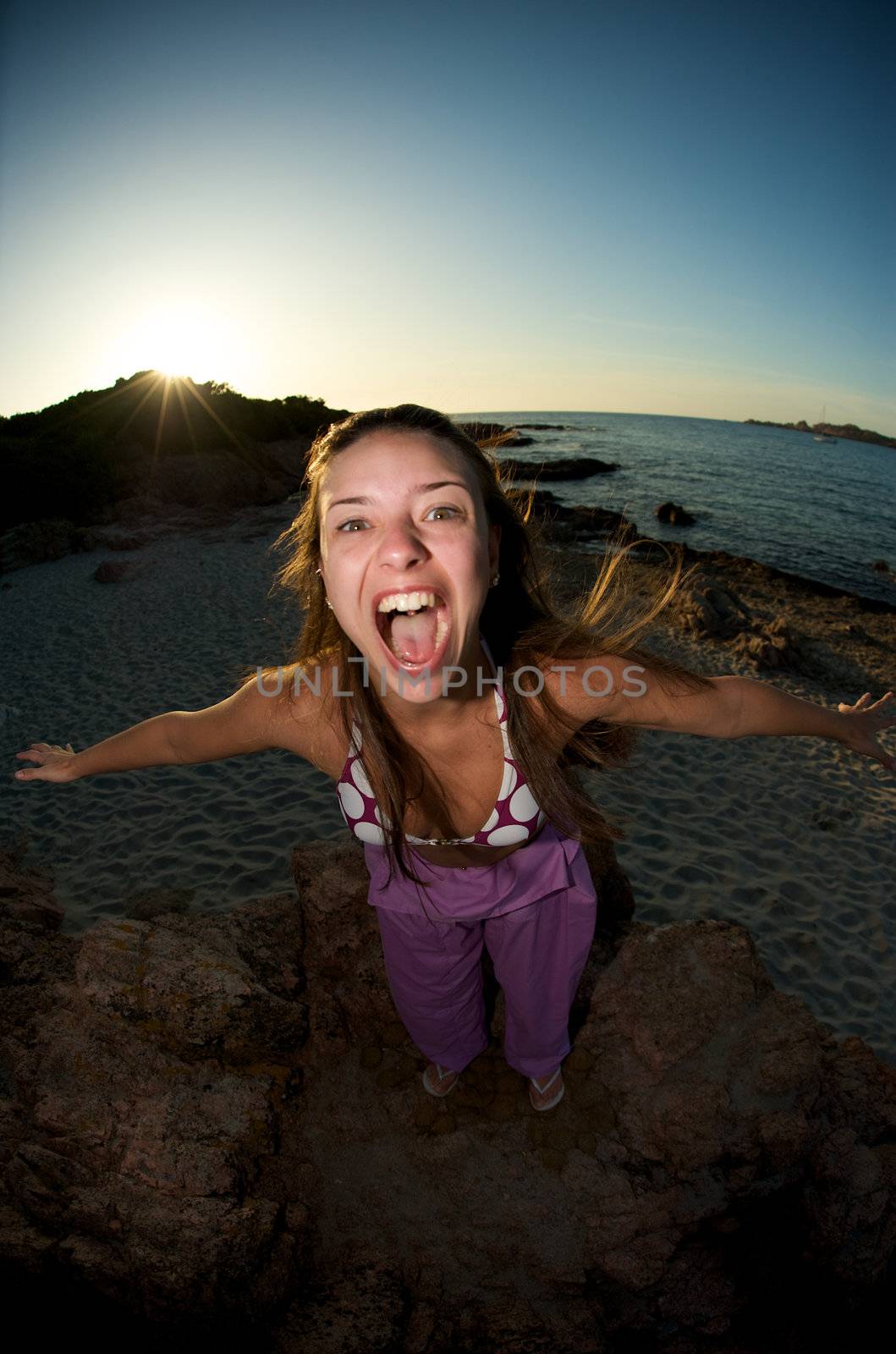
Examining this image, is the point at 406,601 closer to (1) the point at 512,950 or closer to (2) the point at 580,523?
(1) the point at 512,950

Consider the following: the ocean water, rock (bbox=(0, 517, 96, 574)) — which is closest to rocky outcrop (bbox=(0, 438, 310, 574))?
rock (bbox=(0, 517, 96, 574))

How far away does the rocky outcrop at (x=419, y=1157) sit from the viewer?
75.4 inches

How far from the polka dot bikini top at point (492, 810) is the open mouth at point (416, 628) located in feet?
1.21

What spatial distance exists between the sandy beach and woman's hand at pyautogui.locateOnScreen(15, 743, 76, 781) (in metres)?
2.33

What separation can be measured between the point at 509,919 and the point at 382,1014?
3.68 feet

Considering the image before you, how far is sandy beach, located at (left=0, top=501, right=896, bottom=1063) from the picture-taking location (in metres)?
4.29

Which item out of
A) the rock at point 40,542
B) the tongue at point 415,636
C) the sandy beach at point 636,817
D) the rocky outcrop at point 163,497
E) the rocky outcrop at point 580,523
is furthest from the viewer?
the rocky outcrop at point 580,523

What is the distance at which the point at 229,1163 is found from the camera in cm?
205

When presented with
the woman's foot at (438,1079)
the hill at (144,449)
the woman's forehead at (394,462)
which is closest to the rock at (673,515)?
the hill at (144,449)

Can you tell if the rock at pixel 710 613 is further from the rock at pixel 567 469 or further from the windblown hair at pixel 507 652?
the rock at pixel 567 469

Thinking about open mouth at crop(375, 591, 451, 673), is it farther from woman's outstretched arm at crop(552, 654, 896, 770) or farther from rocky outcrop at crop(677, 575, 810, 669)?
rocky outcrop at crop(677, 575, 810, 669)

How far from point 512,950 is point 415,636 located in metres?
1.12

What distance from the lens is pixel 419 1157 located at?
2.37 meters

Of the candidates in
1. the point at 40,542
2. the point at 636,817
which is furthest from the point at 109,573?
the point at 636,817
